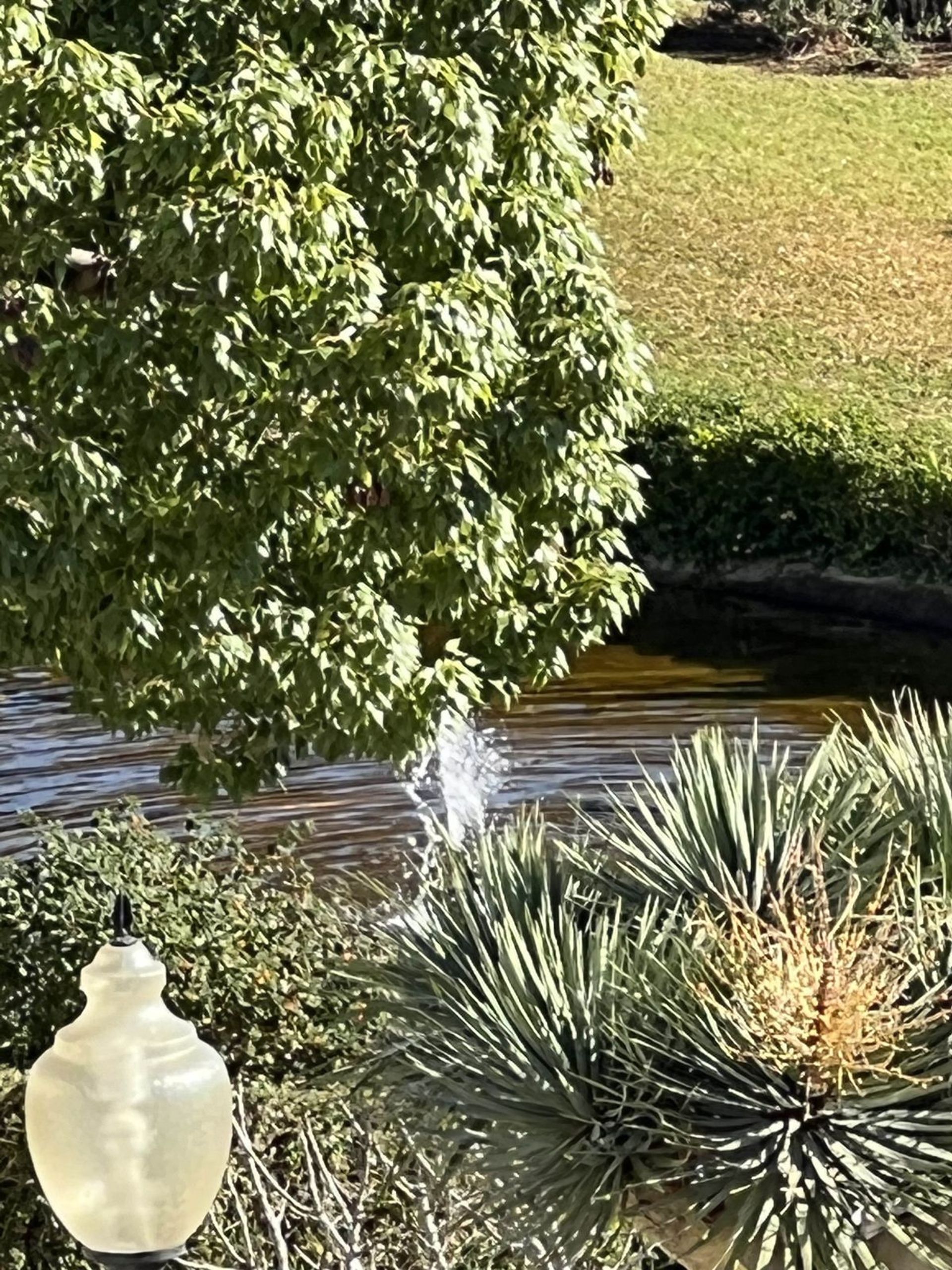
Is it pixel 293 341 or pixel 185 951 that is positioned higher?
pixel 293 341

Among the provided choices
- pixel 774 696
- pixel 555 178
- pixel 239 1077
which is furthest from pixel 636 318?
pixel 239 1077

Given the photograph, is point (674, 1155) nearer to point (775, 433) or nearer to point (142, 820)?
point (142, 820)

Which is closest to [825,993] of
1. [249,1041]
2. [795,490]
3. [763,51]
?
[249,1041]

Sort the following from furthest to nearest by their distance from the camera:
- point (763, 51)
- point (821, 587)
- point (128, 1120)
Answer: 1. point (763, 51)
2. point (821, 587)
3. point (128, 1120)

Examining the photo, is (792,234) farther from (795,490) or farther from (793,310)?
(795,490)

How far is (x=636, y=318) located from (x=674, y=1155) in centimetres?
2499

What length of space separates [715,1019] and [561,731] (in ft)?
40.3

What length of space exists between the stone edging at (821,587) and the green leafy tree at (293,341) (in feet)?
42.0

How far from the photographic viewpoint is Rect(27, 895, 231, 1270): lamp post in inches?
157

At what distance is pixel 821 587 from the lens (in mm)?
22656

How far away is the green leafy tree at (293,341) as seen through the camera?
311 inches

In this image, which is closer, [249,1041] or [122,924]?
[122,924]

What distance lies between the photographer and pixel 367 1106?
7234mm

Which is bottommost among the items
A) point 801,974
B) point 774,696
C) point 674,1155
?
point 774,696
